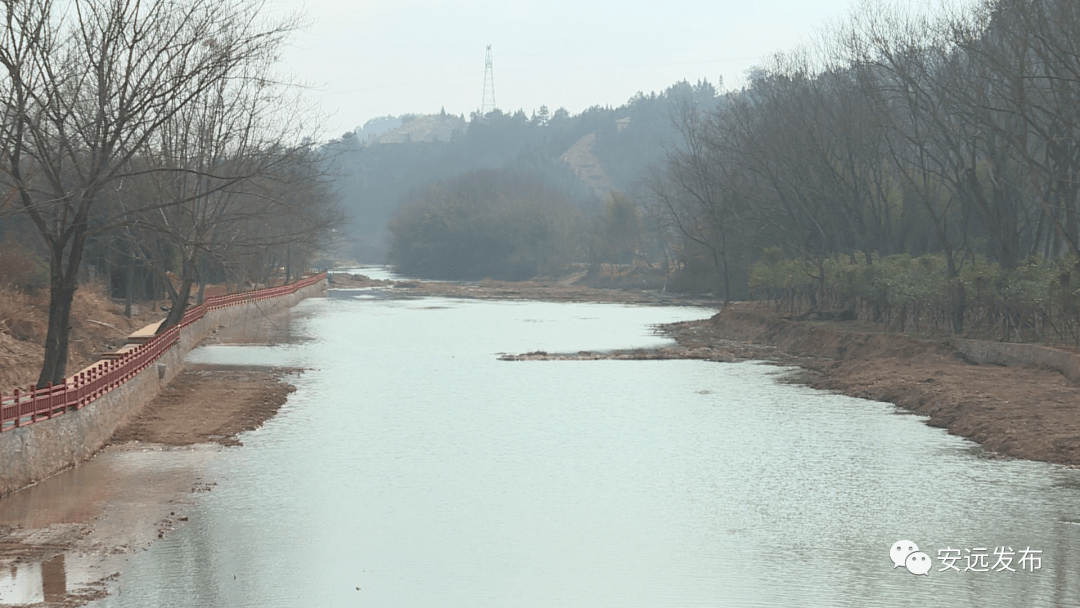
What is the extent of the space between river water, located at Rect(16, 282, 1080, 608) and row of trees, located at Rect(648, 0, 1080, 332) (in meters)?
9.77

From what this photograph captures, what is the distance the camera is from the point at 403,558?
15250mm

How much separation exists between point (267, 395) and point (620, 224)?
96357mm

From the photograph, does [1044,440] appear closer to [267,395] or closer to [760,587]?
[760,587]

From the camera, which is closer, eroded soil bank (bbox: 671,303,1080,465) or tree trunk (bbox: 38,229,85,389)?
tree trunk (bbox: 38,229,85,389)

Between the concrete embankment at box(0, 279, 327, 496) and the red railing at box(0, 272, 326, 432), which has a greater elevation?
the red railing at box(0, 272, 326, 432)

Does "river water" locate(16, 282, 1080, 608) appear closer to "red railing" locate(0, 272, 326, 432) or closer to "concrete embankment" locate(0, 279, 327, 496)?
"concrete embankment" locate(0, 279, 327, 496)

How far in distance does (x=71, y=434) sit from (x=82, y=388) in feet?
3.14

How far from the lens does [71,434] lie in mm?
20000

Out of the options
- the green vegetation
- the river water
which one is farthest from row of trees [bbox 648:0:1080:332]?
the river water

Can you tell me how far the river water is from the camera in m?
13.8
